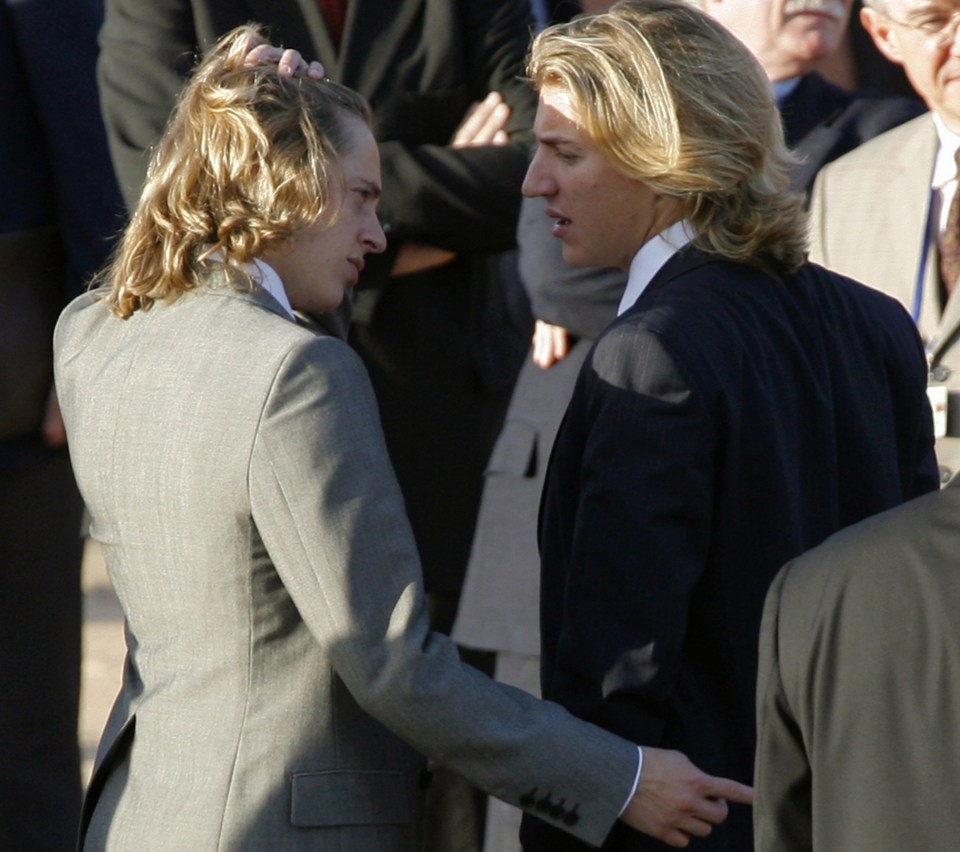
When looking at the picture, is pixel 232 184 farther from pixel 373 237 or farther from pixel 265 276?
pixel 373 237

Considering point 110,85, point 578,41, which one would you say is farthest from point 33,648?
point 578,41

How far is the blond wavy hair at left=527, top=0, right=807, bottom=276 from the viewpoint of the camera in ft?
7.27

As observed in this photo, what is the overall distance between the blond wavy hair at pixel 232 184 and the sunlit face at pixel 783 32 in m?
1.55

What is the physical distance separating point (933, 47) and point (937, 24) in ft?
0.18

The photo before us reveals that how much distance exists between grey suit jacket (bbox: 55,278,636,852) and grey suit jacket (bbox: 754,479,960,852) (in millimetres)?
690

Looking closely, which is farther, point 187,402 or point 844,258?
point 844,258

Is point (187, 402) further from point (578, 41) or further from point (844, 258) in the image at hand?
point (844, 258)

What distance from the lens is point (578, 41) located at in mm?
2287

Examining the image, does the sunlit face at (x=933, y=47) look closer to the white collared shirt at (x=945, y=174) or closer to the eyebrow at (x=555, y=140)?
the white collared shirt at (x=945, y=174)

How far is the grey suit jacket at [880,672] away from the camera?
4.40 feet

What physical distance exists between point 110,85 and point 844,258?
5.08ft

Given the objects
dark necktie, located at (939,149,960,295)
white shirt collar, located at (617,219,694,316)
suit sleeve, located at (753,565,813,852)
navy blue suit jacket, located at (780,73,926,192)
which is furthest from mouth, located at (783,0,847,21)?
suit sleeve, located at (753,565,813,852)

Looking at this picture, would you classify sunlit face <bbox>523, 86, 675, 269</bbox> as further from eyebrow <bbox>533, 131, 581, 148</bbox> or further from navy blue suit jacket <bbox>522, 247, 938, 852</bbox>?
navy blue suit jacket <bbox>522, 247, 938, 852</bbox>

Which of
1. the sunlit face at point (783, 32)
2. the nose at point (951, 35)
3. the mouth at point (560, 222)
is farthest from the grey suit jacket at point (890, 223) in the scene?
the mouth at point (560, 222)
